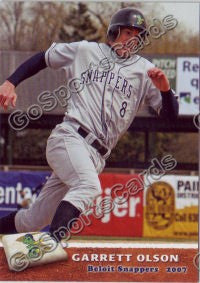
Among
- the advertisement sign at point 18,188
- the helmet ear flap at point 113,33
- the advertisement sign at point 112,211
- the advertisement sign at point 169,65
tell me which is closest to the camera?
the helmet ear flap at point 113,33

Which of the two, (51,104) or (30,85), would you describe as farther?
(30,85)

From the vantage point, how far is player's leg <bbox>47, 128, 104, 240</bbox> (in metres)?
4.14

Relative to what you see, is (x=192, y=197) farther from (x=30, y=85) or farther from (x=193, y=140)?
(x=193, y=140)

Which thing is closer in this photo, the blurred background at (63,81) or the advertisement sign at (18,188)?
the blurred background at (63,81)

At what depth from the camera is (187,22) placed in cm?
513

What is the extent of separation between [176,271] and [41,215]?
976 millimetres

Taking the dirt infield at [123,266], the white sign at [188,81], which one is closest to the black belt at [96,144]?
the dirt infield at [123,266]

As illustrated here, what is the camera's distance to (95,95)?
449 cm

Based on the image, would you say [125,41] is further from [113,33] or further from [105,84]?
[105,84]

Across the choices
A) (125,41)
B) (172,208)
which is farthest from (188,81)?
(125,41)

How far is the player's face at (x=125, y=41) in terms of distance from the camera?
14.9 feet

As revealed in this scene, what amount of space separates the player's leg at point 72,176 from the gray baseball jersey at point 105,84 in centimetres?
20

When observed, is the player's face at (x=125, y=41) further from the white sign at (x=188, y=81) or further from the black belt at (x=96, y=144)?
the white sign at (x=188, y=81)

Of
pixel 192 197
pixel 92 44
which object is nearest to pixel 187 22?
pixel 92 44
